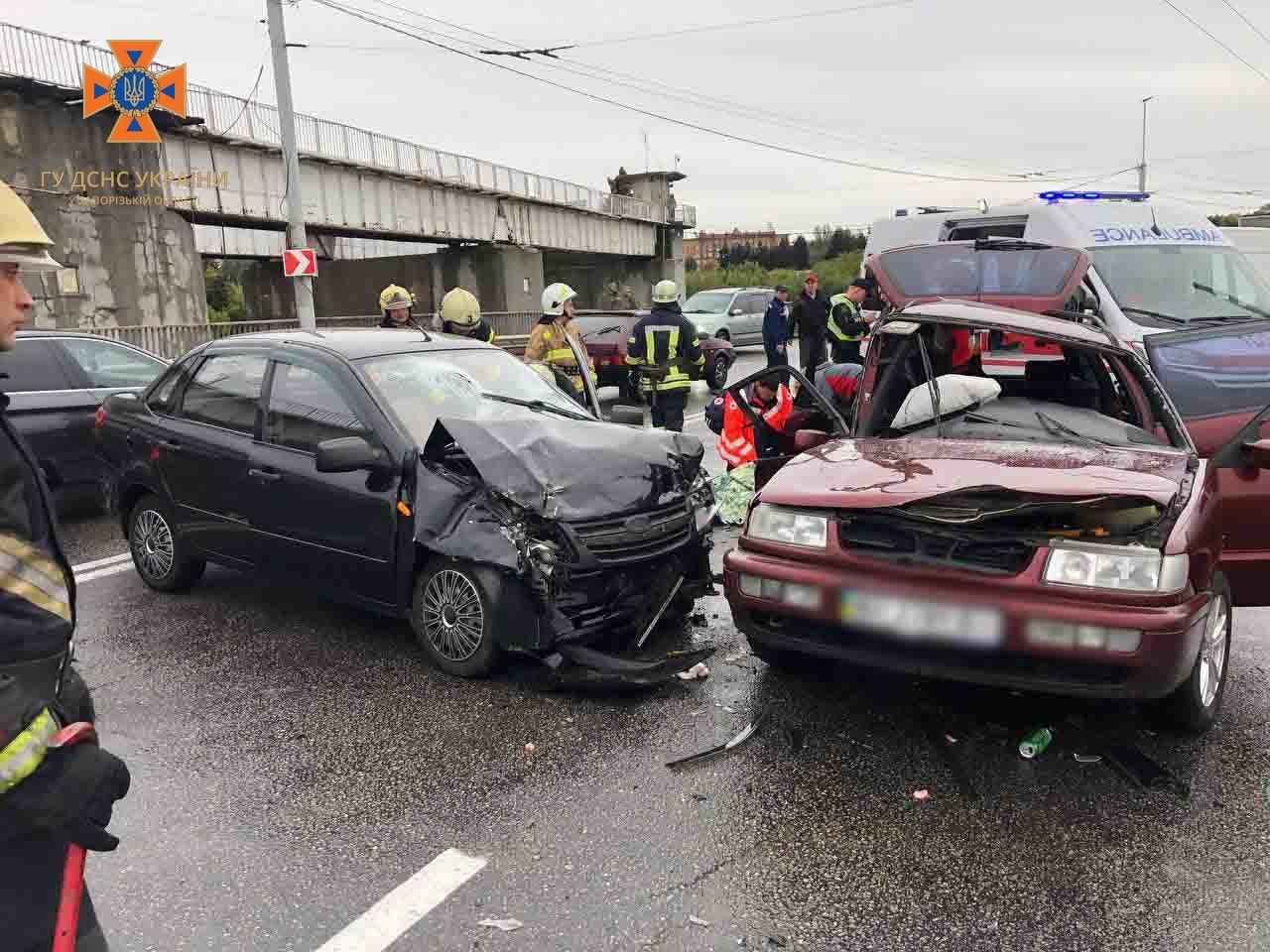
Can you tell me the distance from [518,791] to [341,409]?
2.26 m

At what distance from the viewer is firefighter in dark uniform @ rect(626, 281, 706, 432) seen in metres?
8.98

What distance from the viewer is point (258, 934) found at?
8.82 ft

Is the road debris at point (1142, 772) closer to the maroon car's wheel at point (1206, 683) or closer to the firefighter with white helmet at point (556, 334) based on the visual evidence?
the maroon car's wheel at point (1206, 683)

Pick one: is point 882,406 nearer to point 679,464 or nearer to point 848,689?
point 679,464

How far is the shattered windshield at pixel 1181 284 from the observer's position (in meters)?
7.87

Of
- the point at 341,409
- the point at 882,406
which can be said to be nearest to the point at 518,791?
the point at 341,409

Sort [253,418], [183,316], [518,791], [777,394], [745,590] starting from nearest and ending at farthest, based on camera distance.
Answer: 1. [518,791]
2. [745,590]
3. [253,418]
4. [777,394]
5. [183,316]

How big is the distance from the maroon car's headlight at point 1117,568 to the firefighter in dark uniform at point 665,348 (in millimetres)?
5939

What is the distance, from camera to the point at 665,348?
9.00 meters

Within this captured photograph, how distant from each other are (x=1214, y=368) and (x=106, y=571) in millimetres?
7175

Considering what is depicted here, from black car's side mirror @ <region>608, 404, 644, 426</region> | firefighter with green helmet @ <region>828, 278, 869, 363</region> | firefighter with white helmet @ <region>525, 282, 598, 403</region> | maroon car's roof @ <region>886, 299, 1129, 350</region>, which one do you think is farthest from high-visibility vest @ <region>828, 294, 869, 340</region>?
maroon car's roof @ <region>886, 299, 1129, 350</region>

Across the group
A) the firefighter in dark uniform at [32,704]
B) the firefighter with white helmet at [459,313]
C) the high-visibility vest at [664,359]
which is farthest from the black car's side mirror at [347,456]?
the high-visibility vest at [664,359]

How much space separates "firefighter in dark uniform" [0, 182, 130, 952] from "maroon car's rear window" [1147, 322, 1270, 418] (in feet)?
18.7

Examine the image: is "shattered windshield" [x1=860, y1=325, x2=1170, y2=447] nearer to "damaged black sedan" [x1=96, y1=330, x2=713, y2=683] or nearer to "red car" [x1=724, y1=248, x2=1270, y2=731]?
"red car" [x1=724, y1=248, x2=1270, y2=731]
